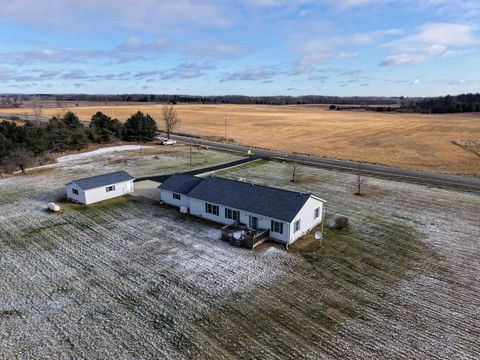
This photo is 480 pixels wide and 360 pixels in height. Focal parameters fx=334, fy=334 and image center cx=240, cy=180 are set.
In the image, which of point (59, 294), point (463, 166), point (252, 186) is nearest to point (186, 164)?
point (252, 186)

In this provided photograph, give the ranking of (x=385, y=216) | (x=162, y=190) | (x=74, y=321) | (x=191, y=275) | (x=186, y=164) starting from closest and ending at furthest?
(x=74, y=321), (x=191, y=275), (x=385, y=216), (x=162, y=190), (x=186, y=164)

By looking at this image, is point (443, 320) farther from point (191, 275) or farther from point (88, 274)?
point (88, 274)

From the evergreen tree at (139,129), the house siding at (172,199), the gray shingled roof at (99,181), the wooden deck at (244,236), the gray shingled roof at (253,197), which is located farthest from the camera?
the evergreen tree at (139,129)

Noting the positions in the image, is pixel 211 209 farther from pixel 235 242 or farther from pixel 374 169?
pixel 374 169

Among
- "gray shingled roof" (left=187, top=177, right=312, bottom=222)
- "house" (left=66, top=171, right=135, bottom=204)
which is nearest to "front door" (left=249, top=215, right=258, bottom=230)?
"gray shingled roof" (left=187, top=177, right=312, bottom=222)

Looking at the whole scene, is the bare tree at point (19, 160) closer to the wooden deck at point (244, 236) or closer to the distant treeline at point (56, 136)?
the distant treeline at point (56, 136)

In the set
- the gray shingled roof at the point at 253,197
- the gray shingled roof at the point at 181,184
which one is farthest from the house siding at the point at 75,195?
the gray shingled roof at the point at 253,197
